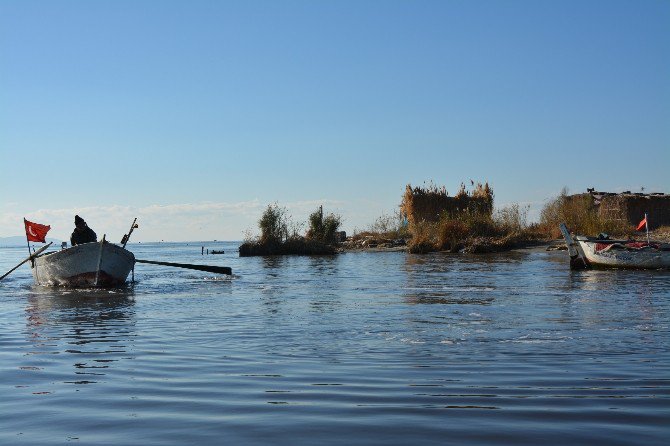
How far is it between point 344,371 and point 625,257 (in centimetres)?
1933

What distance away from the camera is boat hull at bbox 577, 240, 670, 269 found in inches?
939

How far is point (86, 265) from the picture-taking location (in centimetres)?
2203

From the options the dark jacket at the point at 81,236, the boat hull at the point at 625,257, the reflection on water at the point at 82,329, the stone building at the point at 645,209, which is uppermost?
the stone building at the point at 645,209

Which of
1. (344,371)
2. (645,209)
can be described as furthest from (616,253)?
(645,209)

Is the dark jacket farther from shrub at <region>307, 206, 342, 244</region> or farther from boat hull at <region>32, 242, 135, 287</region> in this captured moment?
shrub at <region>307, 206, 342, 244</region>

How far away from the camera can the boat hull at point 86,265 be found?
21.9 meters

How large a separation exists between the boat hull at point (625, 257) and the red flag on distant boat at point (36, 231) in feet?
56.6

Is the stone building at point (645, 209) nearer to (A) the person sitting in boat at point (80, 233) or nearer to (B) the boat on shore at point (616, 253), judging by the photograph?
(B) the boat on shore at point (616, 253)

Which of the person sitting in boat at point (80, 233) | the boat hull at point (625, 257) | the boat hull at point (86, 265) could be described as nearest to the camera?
the boat hull at point (86, 265)

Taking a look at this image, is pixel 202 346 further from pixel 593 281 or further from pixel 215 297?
pixel 593 281

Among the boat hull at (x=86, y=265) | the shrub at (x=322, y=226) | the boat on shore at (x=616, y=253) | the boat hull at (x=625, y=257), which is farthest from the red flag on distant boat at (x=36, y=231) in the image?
the shrub at (x=322, y=226)

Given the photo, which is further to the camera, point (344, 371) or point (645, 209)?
point (645, 209)

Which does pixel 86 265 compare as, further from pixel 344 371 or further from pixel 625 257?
pixel 625 257

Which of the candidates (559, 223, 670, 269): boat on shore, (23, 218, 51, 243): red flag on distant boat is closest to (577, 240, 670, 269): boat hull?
(559, 223, 670, 269): boat on shore
